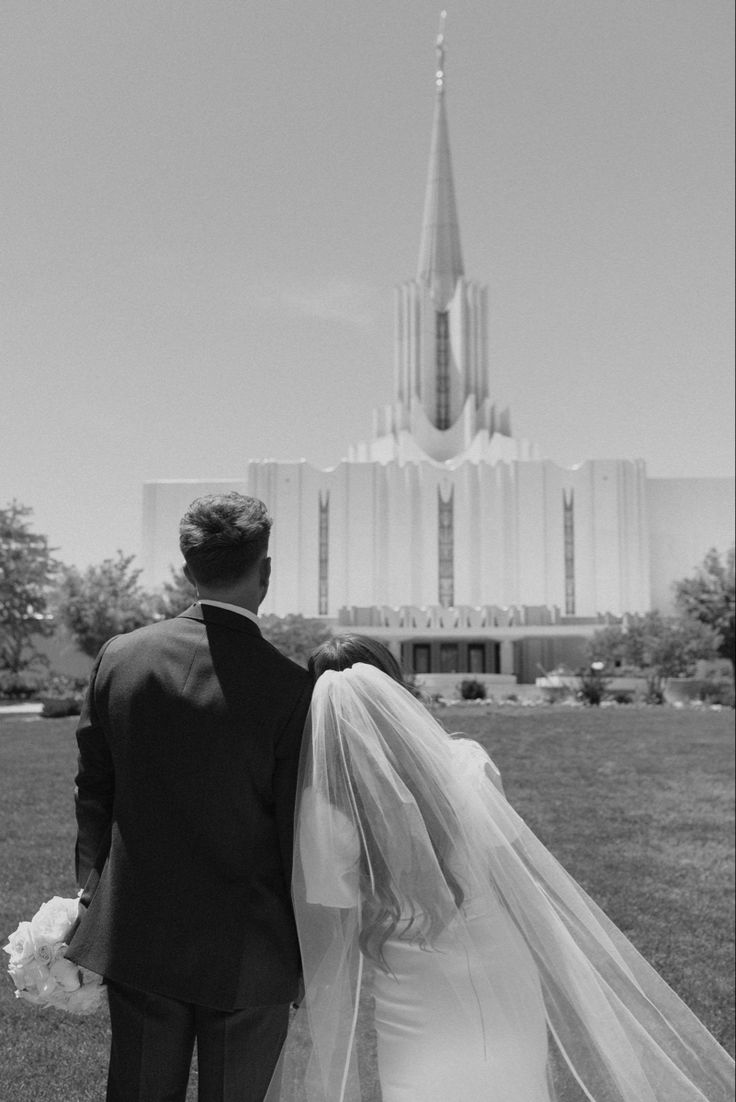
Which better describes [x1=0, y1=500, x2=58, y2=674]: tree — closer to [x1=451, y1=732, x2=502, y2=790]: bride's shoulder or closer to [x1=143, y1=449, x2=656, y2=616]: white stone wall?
[x1=451, y1=732, x2=502, y2=790]: bride's shoulder

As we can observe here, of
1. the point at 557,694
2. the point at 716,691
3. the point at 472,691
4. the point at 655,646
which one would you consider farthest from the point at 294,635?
the point at 655,646

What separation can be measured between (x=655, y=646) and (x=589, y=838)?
113 feet

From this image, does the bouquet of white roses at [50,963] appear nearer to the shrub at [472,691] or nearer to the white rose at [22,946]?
the white rose at [22,946]

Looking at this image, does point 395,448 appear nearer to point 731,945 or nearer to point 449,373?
point 449,373

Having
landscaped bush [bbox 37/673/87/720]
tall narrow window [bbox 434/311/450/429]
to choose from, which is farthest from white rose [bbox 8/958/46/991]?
tall narrow window [bbox 434/311/450/429]

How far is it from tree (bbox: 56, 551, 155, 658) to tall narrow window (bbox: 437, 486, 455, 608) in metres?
31.4

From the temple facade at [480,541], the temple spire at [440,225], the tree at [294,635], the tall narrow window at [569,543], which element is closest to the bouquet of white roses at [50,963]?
the tree at [294,635]

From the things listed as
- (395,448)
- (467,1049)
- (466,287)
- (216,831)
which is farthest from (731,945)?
(466,287)

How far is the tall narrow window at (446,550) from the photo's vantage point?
222 ft

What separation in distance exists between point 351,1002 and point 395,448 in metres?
73.9

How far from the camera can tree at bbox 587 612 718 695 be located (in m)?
38.4

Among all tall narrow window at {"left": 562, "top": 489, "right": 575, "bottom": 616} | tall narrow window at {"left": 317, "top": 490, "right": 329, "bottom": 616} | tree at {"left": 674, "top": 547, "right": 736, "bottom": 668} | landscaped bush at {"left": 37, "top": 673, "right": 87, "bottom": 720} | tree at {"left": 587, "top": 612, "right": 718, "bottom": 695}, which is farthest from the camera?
tall narrow window at {"left": 562, "top": 489, "right": 575, "bottom": 616}

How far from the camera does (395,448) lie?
76.2 m

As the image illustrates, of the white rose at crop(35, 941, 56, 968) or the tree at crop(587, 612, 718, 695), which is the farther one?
the tree at crop(587, 612, 718, 695)
